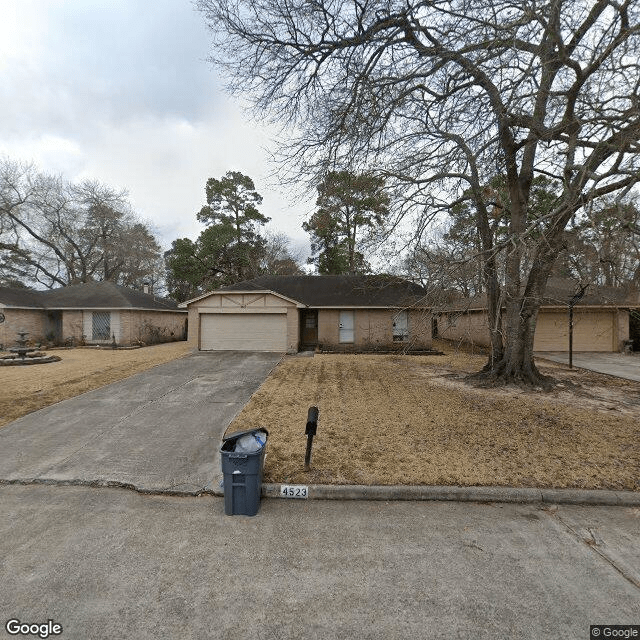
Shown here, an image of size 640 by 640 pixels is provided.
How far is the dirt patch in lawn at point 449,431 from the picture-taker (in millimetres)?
4453

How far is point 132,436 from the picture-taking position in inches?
233

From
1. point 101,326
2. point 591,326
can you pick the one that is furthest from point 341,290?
point 101,326

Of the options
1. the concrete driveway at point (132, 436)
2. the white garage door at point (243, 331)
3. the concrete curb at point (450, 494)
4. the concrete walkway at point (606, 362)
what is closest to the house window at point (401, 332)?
the white garage door at point (243, 331)

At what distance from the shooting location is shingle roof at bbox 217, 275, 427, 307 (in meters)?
18.1

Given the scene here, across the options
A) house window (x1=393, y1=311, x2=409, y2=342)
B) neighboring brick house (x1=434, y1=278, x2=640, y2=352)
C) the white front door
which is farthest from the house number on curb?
neighboring brick house (x1=434, y1=278, x2=640, y2=352)

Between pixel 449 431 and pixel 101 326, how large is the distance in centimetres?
2081

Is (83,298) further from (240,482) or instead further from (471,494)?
(471,494)

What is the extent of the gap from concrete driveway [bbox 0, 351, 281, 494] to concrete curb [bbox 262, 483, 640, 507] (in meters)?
1.43

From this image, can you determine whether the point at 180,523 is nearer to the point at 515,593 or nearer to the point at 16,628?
the point at 16,628

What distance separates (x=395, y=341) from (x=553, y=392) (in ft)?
31.5

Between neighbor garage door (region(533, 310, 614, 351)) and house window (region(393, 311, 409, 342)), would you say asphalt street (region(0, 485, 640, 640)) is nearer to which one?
house window (region(393, 311, 409, 342))

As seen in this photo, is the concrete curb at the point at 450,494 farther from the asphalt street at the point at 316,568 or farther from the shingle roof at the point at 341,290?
the shingle roof at the point at 341,290

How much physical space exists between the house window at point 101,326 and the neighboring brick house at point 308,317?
244 inches

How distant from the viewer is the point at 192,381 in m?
10.3
